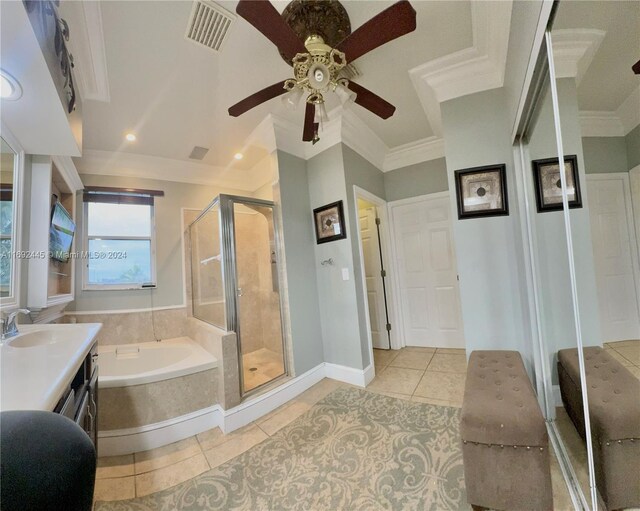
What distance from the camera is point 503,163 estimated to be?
→ 183 centimetres

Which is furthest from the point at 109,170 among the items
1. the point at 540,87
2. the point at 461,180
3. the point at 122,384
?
the point at 540,87

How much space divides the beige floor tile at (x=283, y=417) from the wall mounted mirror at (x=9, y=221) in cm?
183

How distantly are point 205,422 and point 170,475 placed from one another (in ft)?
1.44

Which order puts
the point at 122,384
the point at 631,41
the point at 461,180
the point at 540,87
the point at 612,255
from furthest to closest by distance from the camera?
1. the point at 461,180
2. the point at 122,384
3. the point at 540,87
4. the point at 612,255
5. the point at 631,41

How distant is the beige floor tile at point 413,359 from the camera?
2.70m

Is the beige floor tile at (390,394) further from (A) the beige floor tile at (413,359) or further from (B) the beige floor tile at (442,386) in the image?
(A) the beige floor tile at (413,359)

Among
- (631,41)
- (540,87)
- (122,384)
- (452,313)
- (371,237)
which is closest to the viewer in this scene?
(631,41)

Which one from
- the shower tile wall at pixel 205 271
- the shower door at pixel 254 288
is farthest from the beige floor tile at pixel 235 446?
the shower tile wall at pixel 205 271

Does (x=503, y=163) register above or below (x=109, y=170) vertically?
below

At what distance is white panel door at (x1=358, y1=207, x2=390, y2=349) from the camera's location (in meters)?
3.35

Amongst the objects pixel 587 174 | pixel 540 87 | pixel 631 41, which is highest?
pixel 540 87

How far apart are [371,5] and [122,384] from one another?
9.49 feet

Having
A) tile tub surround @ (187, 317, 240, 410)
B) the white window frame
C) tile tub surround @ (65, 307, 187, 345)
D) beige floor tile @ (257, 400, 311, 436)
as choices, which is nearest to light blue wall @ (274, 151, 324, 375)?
beige floor tile @ (257, 400, 311, 436)

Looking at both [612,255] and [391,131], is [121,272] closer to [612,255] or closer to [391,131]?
[391,131]
